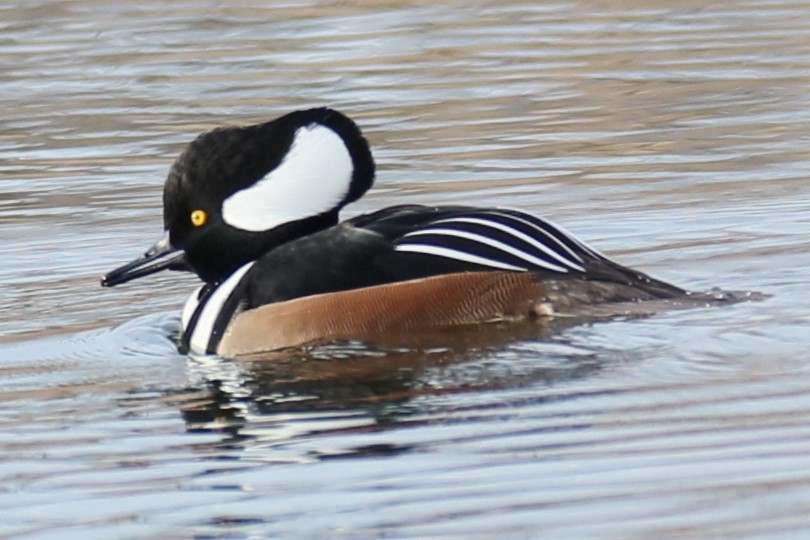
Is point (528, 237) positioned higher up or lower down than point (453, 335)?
higher up

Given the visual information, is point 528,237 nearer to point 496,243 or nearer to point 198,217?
point 496,243

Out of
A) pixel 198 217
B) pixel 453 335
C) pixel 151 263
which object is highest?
pixel 198 217

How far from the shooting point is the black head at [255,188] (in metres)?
7.04

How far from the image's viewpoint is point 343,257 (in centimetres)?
687

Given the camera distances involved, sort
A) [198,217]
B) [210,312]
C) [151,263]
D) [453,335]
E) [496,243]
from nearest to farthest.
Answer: [453,335]
[496,243]
[210,312]
[198,217]
[151,263]

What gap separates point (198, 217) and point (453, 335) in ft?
3.62

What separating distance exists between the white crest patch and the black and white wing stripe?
1.22ft

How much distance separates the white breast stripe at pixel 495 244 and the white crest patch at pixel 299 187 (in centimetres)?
38

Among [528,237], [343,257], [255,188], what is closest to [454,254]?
[528,237]

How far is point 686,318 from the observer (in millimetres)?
6715

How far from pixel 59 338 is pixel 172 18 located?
9.80 m

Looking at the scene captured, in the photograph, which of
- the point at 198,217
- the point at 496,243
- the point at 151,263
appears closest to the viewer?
the point at 496,243

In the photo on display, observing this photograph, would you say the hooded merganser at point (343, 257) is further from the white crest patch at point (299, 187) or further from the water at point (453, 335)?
the water at point (453, 335)

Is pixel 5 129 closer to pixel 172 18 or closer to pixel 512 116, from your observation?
pixel 512 116
